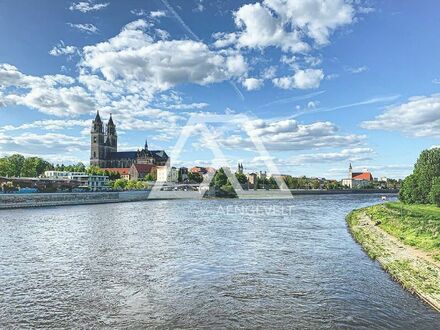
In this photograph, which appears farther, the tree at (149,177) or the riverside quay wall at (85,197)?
the tree at (149,177)

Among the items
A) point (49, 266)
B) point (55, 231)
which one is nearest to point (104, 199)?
point (55, 231)

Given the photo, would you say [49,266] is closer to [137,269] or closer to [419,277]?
[137,269]

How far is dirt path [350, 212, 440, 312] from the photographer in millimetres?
17719

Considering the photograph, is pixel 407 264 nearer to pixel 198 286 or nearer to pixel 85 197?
pixel 198 286

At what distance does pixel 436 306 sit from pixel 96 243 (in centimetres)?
2399

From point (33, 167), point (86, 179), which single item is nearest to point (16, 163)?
point (33, 167)

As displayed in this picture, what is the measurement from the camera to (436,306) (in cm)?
1554

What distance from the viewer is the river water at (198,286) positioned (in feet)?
46.6

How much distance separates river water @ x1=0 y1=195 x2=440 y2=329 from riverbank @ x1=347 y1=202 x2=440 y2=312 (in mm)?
734

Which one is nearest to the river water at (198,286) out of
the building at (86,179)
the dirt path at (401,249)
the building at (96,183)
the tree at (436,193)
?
the dirt path at (401,249)

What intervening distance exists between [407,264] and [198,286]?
41.1 ft

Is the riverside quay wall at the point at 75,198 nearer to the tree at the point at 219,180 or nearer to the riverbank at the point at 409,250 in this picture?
the tree at the point at 219,180

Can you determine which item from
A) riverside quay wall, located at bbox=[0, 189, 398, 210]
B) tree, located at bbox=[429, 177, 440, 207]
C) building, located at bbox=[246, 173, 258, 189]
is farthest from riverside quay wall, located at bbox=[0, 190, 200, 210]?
tree, located at bbox=[429, 177, 440, 207]

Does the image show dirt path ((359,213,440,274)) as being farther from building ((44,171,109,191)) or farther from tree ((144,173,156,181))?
tree ((144,173,156,181))
